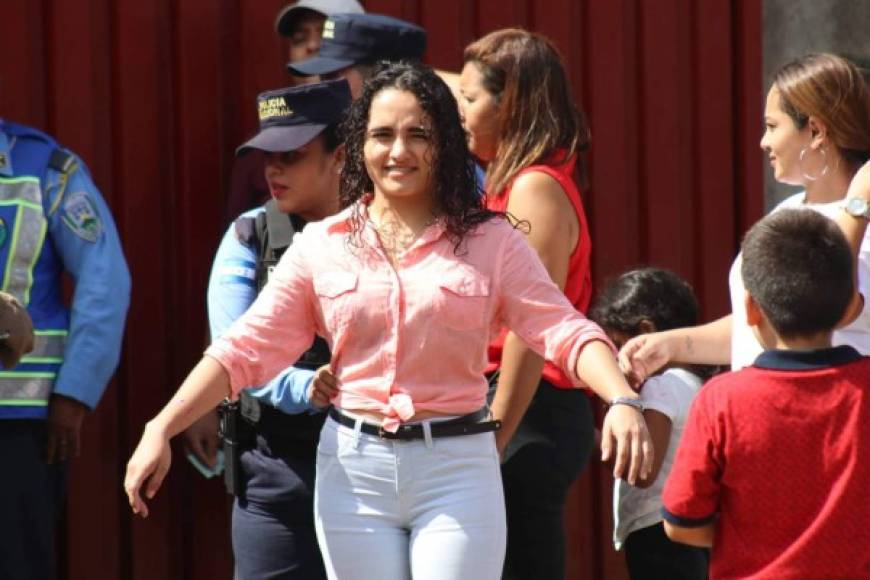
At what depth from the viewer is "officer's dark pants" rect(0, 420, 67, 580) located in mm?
4770

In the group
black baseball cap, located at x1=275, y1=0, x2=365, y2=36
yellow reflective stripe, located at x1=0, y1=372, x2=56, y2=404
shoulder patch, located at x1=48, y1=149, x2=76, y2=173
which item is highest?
black baseball cap, located at x1=275, y1=0, x2=365, y2=36

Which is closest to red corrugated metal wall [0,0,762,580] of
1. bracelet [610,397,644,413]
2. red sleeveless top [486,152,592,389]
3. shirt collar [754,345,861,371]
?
red sleeveless top [486,152,592,389]

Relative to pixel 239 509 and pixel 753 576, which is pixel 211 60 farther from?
Result: pixel 753 576

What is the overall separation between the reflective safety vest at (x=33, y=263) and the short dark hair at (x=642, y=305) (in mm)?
1585

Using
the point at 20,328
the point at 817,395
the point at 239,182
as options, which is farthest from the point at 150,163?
the point at 817,395

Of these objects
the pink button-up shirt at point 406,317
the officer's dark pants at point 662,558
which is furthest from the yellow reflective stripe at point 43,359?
the officer's dark pants at point 662,558

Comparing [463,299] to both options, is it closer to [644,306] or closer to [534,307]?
[534,307]

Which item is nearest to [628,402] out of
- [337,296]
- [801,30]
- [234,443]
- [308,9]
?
[337,296]

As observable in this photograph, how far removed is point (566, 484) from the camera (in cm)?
455

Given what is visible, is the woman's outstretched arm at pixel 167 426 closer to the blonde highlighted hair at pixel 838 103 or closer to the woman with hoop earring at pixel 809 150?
the woman with hoop earring at pixel 809 150

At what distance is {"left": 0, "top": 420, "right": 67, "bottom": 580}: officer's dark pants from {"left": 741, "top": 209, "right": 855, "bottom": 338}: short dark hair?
2192 mm

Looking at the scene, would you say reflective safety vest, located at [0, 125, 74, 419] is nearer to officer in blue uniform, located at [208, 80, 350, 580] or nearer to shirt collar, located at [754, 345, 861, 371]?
officer in blue uniform, located at [208, 80, 350, 580]

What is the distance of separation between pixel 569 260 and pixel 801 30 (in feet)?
9.56

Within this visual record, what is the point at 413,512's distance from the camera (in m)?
3.71
